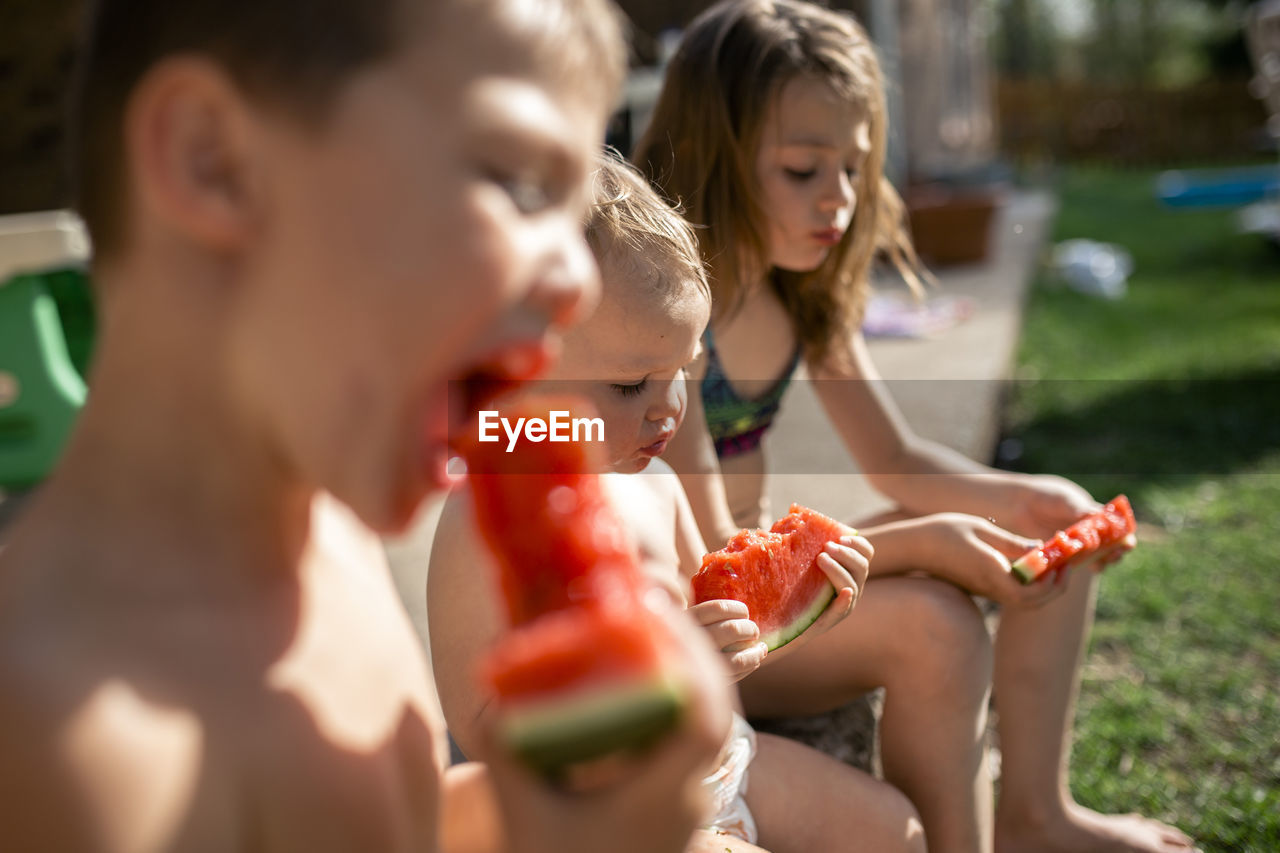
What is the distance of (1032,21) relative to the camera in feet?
179

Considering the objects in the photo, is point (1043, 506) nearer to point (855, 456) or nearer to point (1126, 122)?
point (855, 456)

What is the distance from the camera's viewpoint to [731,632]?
155 centimetres

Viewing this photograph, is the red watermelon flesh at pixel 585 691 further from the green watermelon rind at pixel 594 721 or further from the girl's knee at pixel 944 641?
the girl's knee at pixel 944 641

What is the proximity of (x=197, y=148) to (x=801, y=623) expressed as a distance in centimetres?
128

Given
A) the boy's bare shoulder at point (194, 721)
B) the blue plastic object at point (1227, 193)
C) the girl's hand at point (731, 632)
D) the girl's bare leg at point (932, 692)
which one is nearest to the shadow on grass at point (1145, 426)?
the girl's bare leg at point (932, 692)

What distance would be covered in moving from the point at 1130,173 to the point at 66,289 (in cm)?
2672

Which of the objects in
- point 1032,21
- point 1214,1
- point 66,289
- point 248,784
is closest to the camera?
point 248,784

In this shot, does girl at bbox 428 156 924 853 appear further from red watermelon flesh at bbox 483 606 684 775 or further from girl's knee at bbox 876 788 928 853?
red watermelon flesh at bbox 483 606 684 775

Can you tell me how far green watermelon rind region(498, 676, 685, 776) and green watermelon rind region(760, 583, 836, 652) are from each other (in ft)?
3.32

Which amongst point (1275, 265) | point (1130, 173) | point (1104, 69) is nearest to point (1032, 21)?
point (1104, 69)

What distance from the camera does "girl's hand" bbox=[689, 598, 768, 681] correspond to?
1553mm

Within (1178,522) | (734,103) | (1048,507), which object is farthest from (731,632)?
(1178,522)

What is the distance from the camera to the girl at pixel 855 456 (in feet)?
7.31

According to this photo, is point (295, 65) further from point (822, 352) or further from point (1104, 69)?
point (1104, 69)
